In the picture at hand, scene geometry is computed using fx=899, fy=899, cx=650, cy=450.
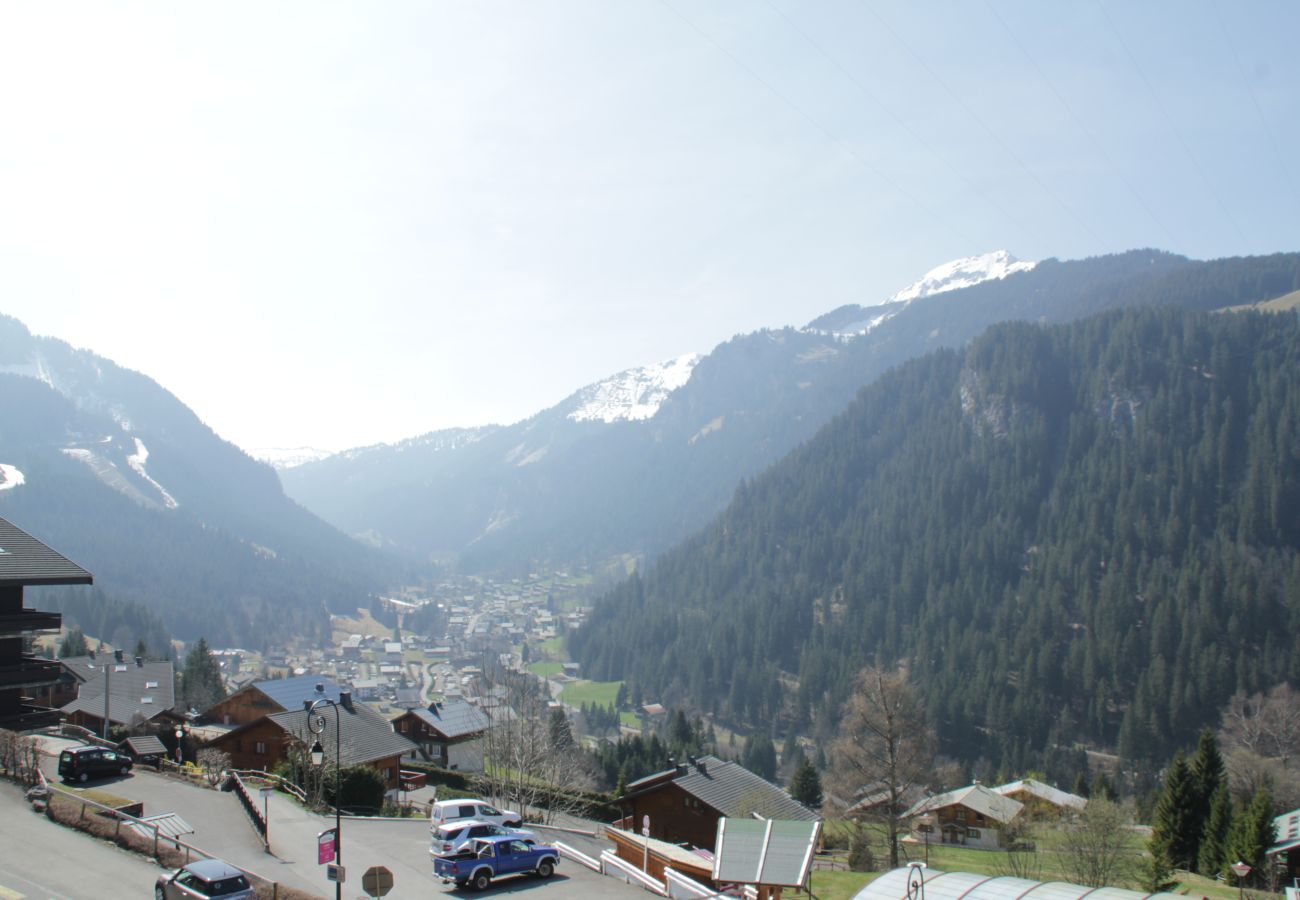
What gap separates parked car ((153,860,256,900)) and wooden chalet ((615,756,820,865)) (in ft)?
108

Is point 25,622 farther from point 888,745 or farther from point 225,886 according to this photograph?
point 888,745

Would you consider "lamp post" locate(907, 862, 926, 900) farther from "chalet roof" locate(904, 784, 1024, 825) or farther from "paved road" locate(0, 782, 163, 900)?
"chalet roof" locate(904, 784, 1024, 825)

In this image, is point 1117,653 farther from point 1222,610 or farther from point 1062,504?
point 1062,504

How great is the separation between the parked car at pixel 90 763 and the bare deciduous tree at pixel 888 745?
33134mm

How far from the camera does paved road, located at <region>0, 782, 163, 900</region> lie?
73.7 feet

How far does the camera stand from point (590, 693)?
180750 mm

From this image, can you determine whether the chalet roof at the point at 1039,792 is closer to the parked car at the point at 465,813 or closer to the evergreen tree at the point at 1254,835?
the evergreen tree at the point at 1254,835

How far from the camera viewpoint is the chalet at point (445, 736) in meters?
73.3

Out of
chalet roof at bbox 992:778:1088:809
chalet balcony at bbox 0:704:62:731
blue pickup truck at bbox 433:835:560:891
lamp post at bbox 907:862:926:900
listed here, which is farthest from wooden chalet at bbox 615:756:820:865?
chalet balcony at bbox 0:704:62:731

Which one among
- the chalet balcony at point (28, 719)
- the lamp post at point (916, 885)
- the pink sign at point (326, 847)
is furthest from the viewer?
the chalet balcony at point (28, 719)

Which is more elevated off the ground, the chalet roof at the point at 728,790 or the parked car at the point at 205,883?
the parked car at the point at 205,883

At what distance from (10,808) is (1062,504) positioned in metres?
173

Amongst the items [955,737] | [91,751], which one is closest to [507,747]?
[91,751]

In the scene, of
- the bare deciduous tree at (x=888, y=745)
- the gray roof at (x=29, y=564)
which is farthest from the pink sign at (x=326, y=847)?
the bare deciduous tree at (x=888, y=745)
